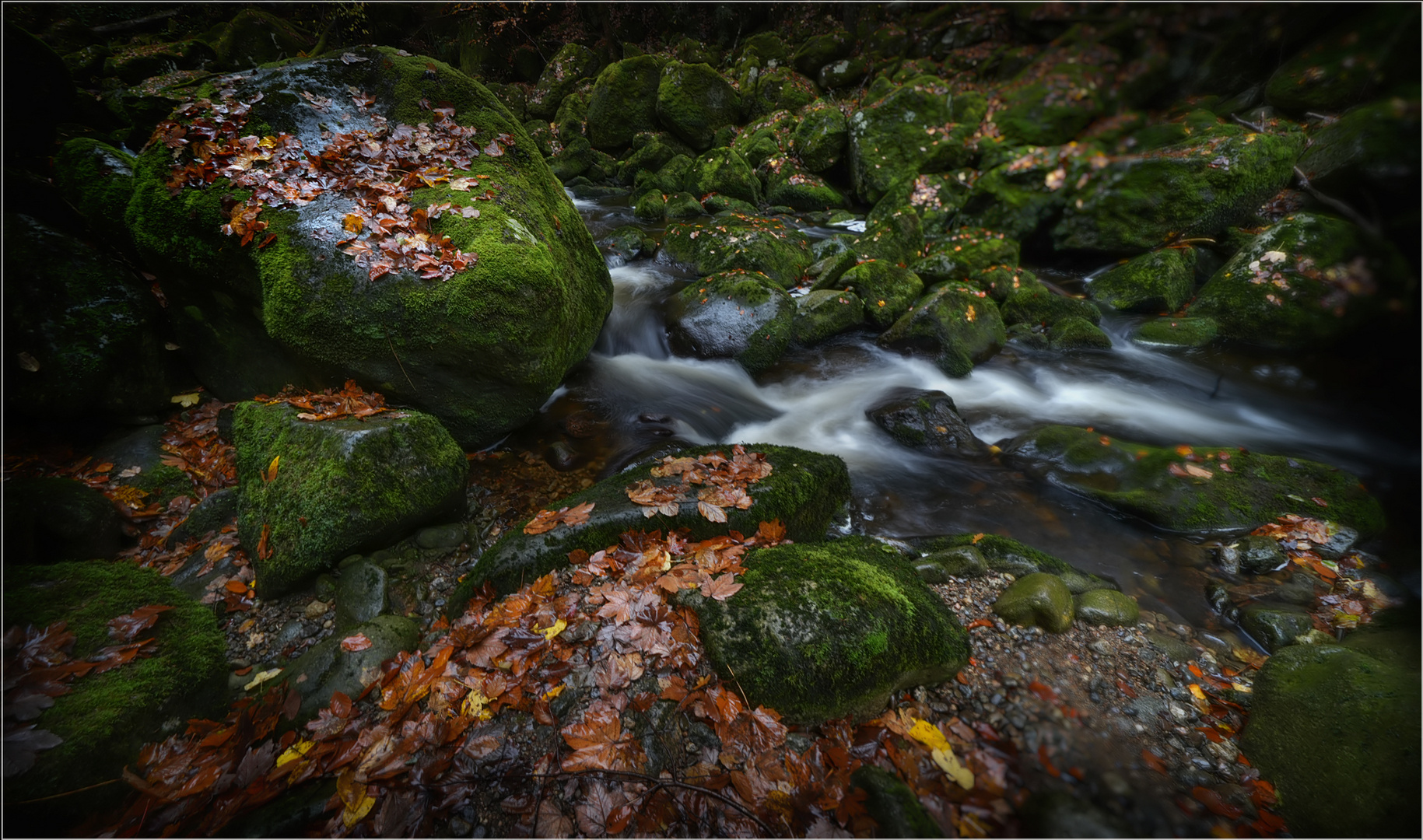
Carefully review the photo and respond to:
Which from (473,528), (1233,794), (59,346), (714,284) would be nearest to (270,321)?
(59,346)

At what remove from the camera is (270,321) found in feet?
13.3

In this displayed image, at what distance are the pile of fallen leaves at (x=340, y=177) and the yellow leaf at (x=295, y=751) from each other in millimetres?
3301

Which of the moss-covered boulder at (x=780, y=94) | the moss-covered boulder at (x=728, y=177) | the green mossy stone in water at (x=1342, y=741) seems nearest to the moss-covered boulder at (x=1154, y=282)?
the green mossy stone in water at (x=1342, y=741)

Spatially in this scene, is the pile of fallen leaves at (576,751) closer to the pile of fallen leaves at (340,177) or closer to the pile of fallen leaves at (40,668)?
the pile of fallen leaves at (40,668)

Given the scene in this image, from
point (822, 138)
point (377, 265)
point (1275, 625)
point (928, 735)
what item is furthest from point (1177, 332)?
point (377, 265)

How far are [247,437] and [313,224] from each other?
74.4 inches

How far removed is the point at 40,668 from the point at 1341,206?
549cm

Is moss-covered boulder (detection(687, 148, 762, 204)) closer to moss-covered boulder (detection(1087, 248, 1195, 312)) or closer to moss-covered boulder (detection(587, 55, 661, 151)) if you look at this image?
moss-covered boulder (detection(587, 55, 661, 151))

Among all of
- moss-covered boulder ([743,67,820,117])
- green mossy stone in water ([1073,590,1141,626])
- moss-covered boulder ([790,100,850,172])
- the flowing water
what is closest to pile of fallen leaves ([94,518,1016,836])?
green mossy stone in water ([1073,590,1141,626])

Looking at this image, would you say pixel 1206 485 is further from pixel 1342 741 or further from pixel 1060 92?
pixel 1060 92

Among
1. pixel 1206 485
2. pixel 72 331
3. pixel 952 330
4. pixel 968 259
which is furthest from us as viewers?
pixel 968 259

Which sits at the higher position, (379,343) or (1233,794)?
(379,343)

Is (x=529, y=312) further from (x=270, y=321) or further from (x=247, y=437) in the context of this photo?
(x=247, y=437)

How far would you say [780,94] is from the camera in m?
16.7
